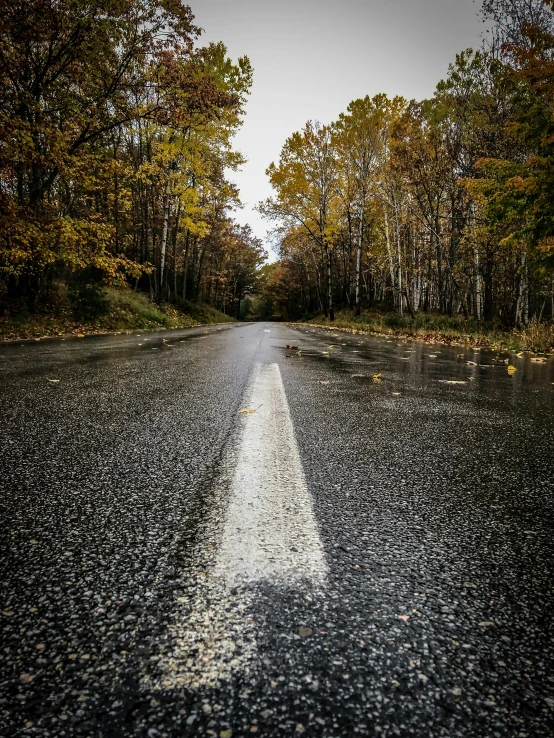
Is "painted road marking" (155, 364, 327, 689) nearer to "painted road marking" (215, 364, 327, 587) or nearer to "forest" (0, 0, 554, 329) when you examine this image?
"painted road marking" (215, 364, 327, 587)

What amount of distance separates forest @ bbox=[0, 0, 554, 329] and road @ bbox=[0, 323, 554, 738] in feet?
30.4

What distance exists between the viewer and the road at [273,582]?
67 centimetres

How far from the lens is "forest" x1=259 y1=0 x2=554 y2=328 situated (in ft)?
31.4

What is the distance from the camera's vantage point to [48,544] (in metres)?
1.16

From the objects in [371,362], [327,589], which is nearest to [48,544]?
[327,589]

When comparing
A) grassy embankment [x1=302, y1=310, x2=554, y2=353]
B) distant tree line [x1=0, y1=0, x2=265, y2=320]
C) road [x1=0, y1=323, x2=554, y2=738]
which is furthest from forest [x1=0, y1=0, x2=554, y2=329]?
road [x1=0, y1=323, x2=554, y2=738]

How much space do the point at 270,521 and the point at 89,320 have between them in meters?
13.7

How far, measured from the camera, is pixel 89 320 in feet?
43.9

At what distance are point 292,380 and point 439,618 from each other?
11.7ft

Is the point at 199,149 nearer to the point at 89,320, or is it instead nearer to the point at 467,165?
the point at 89,320

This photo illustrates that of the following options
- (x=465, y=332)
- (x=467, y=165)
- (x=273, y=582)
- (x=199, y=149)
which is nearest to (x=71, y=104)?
(x=199, y=149)

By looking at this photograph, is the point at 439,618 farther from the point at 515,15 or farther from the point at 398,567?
the point at 515,15

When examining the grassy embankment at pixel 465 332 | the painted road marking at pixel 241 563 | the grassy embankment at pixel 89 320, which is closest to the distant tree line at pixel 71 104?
the grassy embankment at pixel 89 320

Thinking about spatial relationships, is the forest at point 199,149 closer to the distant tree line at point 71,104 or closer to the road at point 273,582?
the distant tree line at point 71,104
